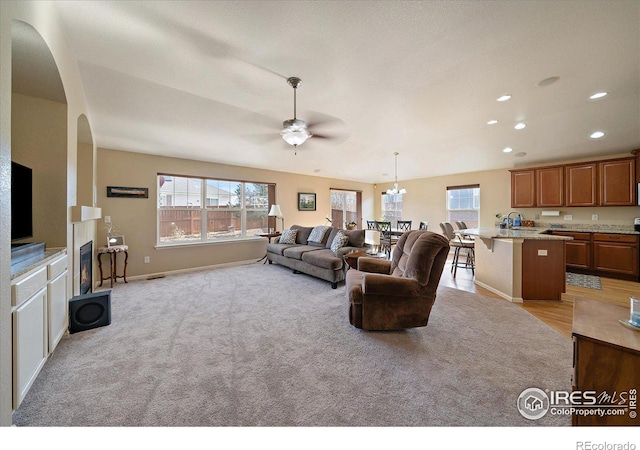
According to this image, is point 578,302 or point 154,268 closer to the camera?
point 578,302

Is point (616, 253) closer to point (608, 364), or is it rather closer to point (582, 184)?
point (582, 184)

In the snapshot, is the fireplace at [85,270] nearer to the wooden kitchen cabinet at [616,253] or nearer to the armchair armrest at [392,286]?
the armchair armrest at [392,286]

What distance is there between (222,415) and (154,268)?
4.26 metres

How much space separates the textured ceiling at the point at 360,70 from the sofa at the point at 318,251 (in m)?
1.92

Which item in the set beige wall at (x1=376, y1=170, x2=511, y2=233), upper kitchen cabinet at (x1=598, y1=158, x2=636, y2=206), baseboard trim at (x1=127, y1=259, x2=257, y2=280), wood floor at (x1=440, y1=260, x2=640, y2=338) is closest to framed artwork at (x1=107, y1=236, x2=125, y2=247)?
baseboard trim at (x1=127, y1=259, x2=257, y2=280)

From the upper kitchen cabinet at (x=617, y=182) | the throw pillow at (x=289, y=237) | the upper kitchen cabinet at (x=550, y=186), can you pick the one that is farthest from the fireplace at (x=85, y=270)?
the upper kitchen cabinet at (x=617, y=182)

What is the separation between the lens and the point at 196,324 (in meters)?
2.64

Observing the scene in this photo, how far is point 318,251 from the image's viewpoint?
4.58 meters

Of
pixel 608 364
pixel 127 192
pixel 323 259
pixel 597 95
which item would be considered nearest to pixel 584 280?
pixel 597 95

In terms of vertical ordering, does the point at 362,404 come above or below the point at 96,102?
below

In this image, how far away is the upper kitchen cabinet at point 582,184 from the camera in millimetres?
4637

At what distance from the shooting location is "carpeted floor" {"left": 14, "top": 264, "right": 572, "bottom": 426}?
144 cm
